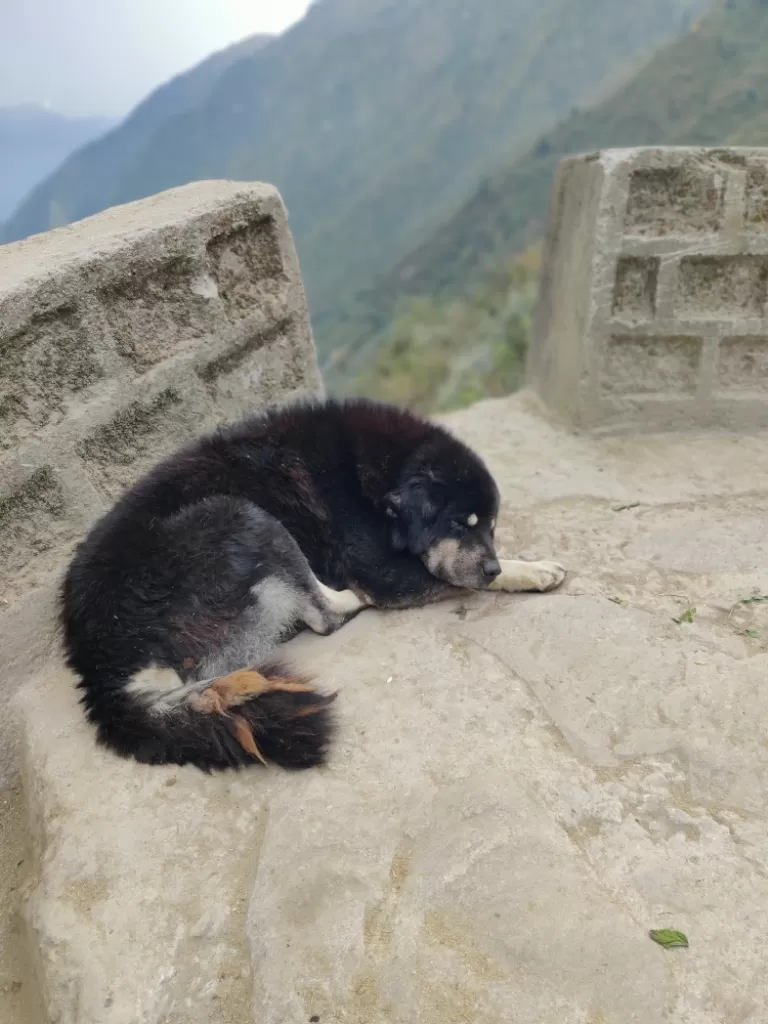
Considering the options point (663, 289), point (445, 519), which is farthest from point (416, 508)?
point (663, 289)

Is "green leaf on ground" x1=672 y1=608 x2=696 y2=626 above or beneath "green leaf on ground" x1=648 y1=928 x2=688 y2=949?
beneath

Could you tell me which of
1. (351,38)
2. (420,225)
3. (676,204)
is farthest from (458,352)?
(351,38)

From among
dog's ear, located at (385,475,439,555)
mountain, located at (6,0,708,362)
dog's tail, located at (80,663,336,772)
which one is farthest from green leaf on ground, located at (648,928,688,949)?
mountain, located at (6,0,708,362)

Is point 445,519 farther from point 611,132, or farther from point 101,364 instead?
point 611,132

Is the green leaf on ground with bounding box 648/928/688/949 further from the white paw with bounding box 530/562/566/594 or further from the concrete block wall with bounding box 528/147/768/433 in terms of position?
the concrete block wall with bounding box 528/147/768/433

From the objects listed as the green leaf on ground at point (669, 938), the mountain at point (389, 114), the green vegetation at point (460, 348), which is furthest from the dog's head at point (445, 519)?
the mountain at point (389, 114)

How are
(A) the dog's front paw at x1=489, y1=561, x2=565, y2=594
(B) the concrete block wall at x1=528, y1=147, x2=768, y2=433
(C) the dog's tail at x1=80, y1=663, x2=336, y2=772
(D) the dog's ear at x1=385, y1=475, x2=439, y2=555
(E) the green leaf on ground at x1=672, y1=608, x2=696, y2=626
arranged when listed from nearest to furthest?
(C) the dog's tail at x1=80, y1=663, x2=336, y2=772 < (E) the green leaf on ground at x1=672, y1=608, x2=696, y2=626 < (D) the dog's ear at x1=385, y1=475, x2=439, y2=555 < (A) the dog's front paw at x1=489, y1=561, x2=565, y2=594 < (B) the concrete block wall at x1=528, y1=147, x2=768, y2=433
